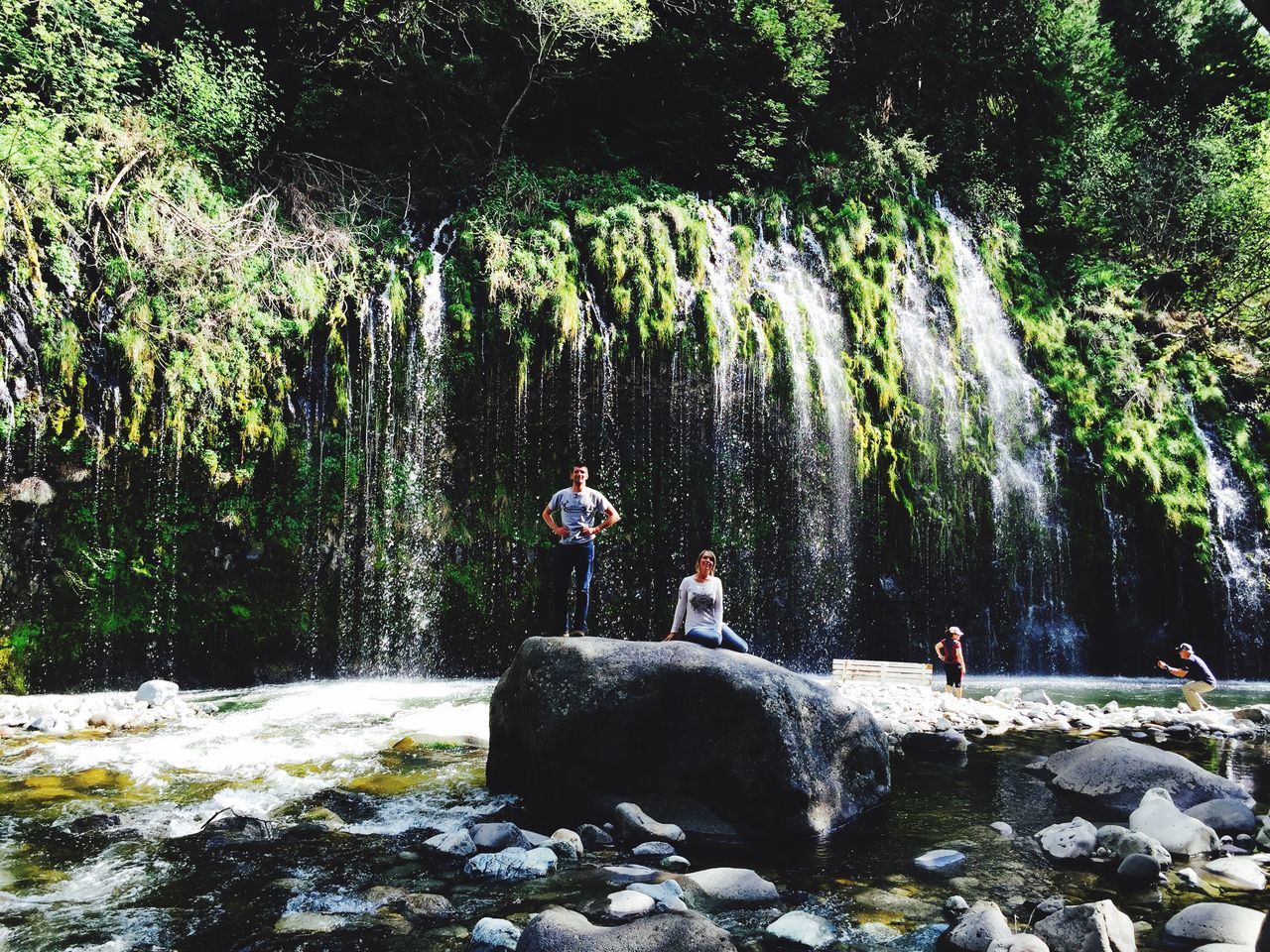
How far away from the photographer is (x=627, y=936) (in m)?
3.61

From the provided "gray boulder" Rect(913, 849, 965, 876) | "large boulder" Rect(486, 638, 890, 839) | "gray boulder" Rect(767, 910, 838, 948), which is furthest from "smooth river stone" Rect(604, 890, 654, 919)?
"gray boulder" Rect(913, 849, 965, 876)

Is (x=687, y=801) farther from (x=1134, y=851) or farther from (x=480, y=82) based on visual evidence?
(x=480, y=82)

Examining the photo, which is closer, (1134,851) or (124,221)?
(1134,851)

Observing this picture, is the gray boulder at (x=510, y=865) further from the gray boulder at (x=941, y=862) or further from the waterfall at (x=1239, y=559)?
the waterfall at (x=1239, y=559)

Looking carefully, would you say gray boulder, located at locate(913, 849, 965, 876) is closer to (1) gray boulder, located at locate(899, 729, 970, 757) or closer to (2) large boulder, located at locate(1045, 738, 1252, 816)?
(2) large boulder, located at locate(1045, 738, 1252, 816)

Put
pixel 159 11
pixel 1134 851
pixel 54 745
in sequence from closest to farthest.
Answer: pixel 1134 851, pixel 54 745, pixel 159 11

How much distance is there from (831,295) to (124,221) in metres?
12.2

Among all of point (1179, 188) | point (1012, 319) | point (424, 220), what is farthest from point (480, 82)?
point (1179, 188)

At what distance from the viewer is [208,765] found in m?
7.02

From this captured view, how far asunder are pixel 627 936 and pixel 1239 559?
55.3 feet

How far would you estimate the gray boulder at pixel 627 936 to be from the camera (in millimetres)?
3531

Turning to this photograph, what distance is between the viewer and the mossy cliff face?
11.3 meters

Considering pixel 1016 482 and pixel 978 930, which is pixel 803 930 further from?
pixel 1016 482

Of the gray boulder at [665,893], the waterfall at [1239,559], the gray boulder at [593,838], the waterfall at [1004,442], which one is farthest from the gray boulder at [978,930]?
the waterfall at [1239,559]
